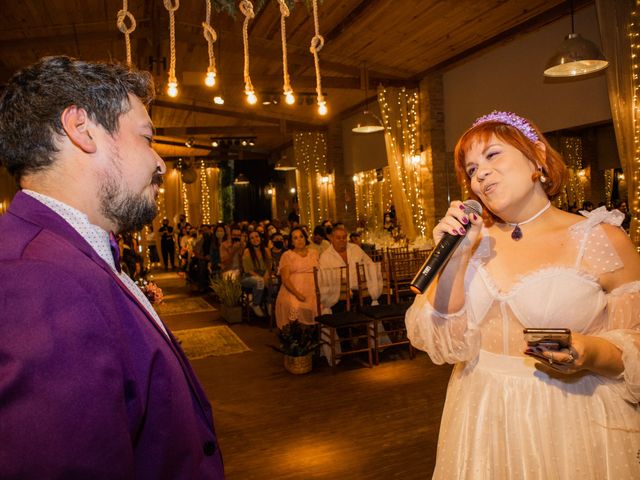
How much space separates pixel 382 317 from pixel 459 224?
3587mm

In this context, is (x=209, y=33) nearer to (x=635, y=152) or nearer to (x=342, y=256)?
(x=342, y=256)

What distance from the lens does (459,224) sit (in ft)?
4.39

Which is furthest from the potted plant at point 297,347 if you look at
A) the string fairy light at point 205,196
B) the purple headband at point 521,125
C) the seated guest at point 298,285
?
the string fairy light at point 205,196

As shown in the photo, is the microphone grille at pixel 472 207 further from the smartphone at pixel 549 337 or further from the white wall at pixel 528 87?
the white wall at pixel 528 87

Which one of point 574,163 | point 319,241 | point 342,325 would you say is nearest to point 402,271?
point 319,241

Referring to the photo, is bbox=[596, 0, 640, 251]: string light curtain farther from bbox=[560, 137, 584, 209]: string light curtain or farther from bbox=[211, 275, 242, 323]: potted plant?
bbox=[211, 275, 242, 323]: potted plant

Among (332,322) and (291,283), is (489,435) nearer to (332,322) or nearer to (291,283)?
(332,322)

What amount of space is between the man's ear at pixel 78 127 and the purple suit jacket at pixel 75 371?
0.14 m

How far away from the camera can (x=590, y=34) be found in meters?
6.18

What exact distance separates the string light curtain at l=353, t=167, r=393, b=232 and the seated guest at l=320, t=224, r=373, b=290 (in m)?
5.80

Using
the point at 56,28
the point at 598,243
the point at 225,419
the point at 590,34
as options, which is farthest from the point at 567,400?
the point at 56,28

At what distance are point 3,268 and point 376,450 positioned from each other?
9.41 feet

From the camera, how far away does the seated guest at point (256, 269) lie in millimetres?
7285

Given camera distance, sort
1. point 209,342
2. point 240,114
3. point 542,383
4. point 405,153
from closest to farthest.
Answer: point 542,383
point 209,342
point 405,153
point 240,114
